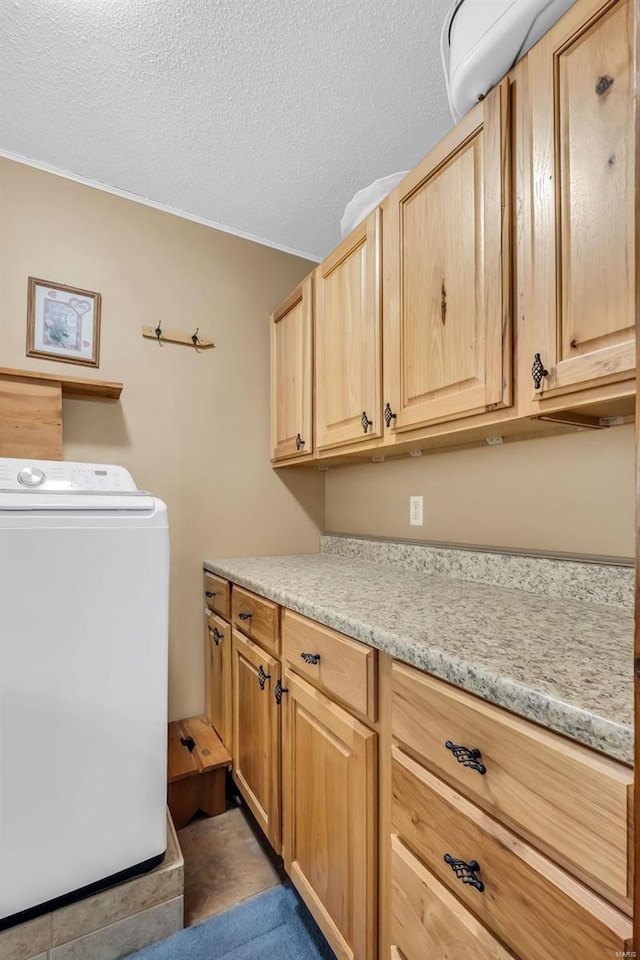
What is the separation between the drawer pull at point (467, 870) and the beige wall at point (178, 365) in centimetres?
157

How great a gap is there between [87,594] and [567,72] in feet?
5.27

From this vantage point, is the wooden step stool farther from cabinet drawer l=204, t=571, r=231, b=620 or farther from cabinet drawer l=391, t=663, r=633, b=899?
cabinet drawer l=391, t=663, r=633, b=899

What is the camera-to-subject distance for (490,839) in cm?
65

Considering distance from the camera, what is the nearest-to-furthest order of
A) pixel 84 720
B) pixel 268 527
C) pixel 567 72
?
1. pixel 567 72
2. pixel 84 720
3. pixel 268 527

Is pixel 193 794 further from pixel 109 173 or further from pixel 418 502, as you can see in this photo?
pixel 109 173

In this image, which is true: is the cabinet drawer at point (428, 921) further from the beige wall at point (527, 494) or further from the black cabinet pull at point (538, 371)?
the black cabinet pull at point (538, 371)

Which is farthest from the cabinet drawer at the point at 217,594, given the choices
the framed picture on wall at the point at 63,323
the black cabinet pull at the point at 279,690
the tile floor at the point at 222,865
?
the framed picture on wall at the point at 63,323

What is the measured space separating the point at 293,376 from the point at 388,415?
2.48ft

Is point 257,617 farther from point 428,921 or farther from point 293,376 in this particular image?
point 293,376

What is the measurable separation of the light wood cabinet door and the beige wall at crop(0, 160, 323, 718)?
0.09 m

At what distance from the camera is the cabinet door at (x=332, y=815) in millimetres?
938

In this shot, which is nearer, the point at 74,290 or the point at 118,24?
the point at 118,24

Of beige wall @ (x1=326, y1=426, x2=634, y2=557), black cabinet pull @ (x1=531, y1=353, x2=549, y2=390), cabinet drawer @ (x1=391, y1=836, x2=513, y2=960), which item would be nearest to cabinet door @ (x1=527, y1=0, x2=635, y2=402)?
black cabinet pull @ (x1=531, y1=353, x2=549, y2=390)

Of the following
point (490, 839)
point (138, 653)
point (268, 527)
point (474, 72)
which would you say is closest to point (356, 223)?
point (474, 72)
